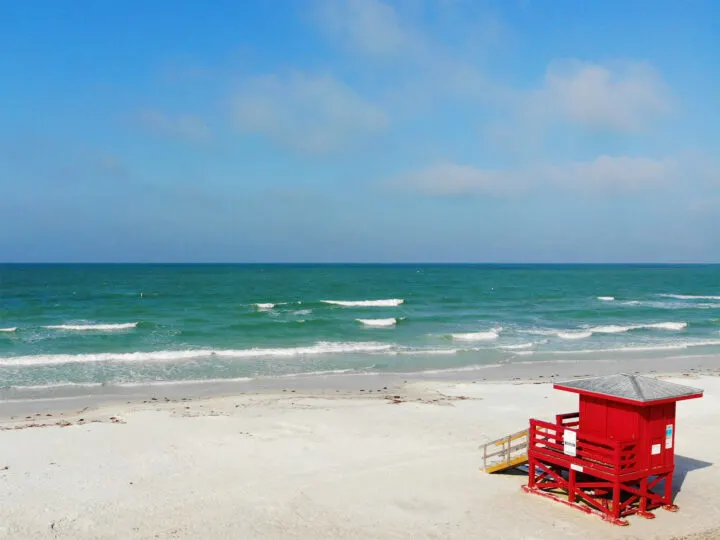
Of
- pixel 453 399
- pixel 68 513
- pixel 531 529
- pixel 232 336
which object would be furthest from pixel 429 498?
pixel 232 336

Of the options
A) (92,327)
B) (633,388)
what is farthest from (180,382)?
(633,388)

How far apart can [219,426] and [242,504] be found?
558cm

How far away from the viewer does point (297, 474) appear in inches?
547

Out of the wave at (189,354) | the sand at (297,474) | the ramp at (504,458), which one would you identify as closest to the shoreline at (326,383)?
the sand at (297,474)

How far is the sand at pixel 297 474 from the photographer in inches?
444

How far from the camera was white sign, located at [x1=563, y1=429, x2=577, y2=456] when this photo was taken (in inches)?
472

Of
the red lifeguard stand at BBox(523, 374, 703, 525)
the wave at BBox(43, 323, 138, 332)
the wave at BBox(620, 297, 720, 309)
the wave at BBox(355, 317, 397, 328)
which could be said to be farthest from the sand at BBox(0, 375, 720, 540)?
the wave at BBox(620, 297, 720, 309)

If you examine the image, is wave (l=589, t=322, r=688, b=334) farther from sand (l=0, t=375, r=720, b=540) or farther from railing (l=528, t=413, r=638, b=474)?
railing (l=528, t=413, r=638, b=474)

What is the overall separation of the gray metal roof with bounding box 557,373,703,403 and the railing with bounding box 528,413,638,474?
0.84 meters

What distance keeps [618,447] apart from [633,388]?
1.11 meters

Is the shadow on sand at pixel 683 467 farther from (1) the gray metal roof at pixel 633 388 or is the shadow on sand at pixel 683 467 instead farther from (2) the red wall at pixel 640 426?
(1) the gray metal roof at pixel 633 388

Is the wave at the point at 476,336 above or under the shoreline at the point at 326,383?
above

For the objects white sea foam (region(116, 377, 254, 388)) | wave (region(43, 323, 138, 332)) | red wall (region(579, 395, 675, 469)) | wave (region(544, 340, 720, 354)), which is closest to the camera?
red wall (region(579, 395, 675, 469))

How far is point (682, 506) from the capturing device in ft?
40.0
